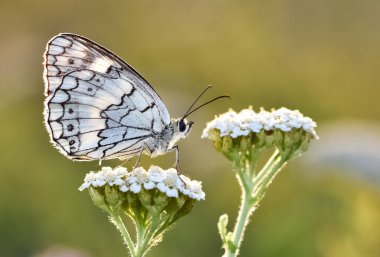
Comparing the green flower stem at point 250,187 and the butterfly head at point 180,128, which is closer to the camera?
the green flower stem at point 250,187

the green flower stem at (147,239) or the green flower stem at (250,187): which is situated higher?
the green flower stem at (250,187)

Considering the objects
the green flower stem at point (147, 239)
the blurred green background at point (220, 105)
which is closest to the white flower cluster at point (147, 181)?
the green flower stem at point (147, 239)

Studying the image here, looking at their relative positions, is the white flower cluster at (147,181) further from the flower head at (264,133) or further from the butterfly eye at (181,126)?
the butterfly eye at (181,126)

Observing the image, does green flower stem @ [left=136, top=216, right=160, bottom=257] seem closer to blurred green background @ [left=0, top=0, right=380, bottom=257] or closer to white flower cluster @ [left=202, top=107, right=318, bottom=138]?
white flower cluster @ [left=202, top=107, right=318, bottom=138]

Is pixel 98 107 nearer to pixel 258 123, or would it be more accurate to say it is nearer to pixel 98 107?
pixel 98 107

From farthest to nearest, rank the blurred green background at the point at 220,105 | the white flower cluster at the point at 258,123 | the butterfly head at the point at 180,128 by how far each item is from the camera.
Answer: the blurred green background at the point at 220,105, the butterfly head at the point at 180,128, the white flower cluster at the point at 258,123

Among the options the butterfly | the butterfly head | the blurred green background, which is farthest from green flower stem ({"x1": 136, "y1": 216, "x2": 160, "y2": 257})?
the blurred green background

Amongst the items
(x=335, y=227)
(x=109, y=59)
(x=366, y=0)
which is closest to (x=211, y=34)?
(x=366, y=0)

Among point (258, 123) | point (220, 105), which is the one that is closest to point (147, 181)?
point (258, 123)
